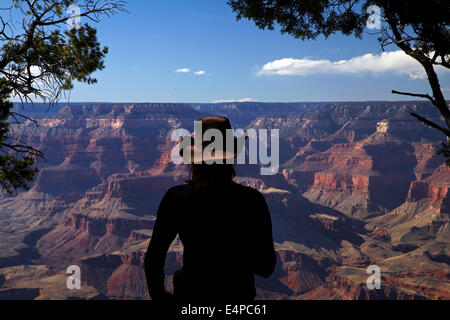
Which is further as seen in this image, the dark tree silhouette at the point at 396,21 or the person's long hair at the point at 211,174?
the dark tree silhouette at the point at 396,21

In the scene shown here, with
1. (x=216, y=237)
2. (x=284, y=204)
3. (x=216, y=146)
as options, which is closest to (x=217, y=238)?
(x=216, y=237)

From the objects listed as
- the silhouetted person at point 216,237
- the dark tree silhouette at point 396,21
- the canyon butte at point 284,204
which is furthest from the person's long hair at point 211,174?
the canyon butte at point 284,204

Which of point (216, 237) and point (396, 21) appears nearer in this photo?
point (216, 237)

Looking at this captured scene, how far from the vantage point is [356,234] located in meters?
85.9

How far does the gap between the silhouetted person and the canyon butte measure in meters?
8.83

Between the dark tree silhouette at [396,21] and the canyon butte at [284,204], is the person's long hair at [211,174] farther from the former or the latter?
the canyon butte at [284,204]

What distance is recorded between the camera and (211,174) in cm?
222

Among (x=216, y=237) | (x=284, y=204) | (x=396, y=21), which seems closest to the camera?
(x=216, y=237)

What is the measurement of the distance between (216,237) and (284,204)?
290 ft

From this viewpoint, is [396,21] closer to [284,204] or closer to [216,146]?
[216,146]

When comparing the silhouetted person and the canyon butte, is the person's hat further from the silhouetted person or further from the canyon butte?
the canyon butte

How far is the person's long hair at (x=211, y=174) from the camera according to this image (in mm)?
2197
